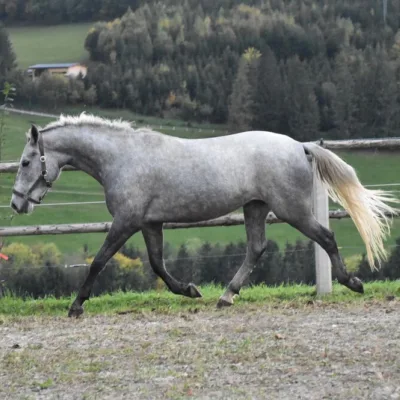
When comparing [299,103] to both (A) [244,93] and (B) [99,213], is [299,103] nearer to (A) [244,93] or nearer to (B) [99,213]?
(A) [244,93]

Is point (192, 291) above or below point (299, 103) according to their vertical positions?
above

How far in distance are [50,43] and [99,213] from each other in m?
16.5

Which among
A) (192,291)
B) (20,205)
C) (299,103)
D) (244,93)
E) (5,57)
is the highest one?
(20,205)

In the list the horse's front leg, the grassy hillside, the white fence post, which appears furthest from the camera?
the grassy hillside

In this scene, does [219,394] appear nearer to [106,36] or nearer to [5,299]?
[5,299]

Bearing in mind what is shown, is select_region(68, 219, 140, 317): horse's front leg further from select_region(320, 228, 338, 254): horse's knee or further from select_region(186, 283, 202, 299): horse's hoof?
select_region(320, 228, 338, 254): horse's knee

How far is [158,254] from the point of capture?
7.64 metres

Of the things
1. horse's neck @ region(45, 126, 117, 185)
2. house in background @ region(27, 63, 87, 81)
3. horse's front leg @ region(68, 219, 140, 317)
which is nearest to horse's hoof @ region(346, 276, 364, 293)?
horse's front leg @ region(68, 219, 140, 317)

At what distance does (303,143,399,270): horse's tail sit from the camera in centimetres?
746

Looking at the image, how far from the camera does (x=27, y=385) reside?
4.98 meters

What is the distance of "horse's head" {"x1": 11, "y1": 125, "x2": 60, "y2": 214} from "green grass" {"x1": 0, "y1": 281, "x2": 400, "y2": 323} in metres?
1.00

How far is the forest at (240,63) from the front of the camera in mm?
24594

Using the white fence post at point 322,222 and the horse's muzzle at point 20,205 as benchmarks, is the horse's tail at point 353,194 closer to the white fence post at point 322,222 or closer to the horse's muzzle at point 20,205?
the white fence post at point 322,222

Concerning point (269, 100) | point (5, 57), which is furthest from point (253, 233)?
point (5, 57)
